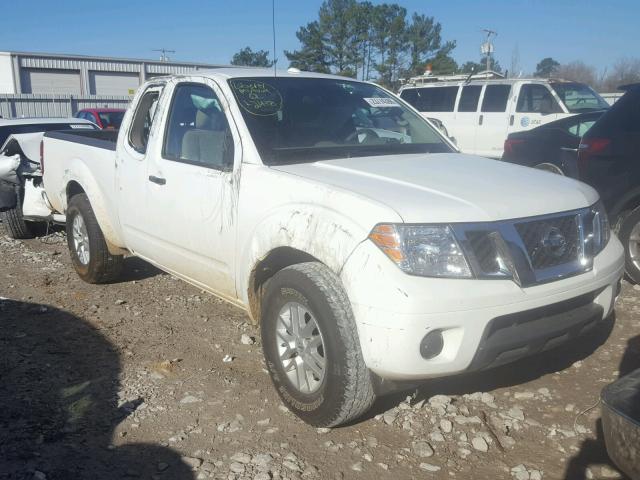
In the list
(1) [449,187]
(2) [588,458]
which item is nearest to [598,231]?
(1) [449,187]

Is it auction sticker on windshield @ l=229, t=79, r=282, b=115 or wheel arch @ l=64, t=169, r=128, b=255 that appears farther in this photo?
wheel arch @ l=64, t=169, r=128, b=255

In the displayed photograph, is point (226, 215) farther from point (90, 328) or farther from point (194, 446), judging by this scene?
point (90, 328)

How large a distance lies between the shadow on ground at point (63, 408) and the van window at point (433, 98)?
11701 millimetres

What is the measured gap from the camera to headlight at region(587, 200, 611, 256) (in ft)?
10.9

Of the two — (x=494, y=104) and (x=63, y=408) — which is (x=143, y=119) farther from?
(x=494, y=104)

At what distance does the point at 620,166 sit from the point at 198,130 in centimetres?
355

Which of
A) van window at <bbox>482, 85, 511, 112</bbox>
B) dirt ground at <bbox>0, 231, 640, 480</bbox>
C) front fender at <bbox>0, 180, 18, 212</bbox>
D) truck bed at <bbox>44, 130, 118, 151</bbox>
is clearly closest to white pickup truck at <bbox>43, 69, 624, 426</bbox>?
dirt ground at <bbox>0, 231, 640, 480</bbox>

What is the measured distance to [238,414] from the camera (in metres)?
3.49

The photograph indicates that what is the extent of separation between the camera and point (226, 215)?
3.76 meters

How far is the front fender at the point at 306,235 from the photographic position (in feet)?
9.64

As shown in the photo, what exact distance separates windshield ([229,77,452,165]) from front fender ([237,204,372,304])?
0.45 metres

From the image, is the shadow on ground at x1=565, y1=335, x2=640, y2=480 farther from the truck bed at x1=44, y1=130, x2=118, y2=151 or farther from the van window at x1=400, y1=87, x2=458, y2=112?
the van window at x1=400, y1=87, x2=458, y2=112

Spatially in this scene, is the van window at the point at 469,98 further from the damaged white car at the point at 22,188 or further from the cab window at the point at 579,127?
the damaged white car at the point at 22,188

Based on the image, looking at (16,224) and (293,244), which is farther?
(16,224)
